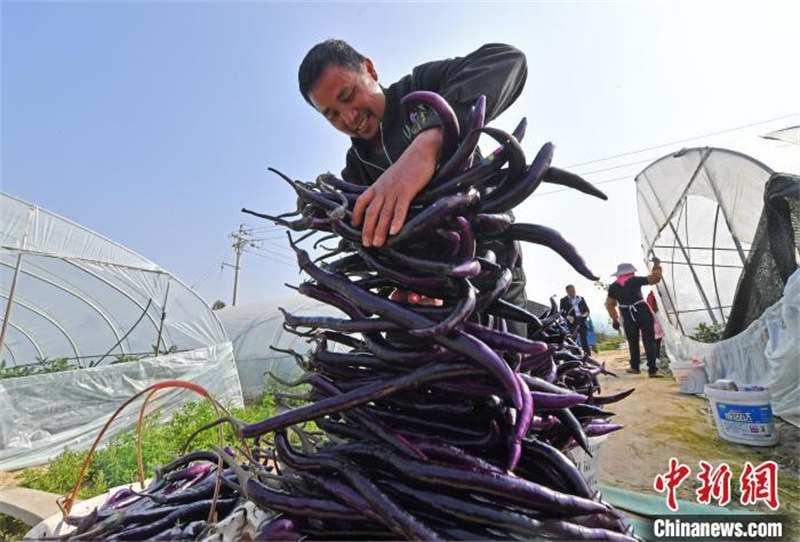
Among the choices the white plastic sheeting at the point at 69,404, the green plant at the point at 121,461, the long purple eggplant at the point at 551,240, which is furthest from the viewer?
the white plastic sheeting at the point at 69,404

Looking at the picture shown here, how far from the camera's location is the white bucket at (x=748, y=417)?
3869 millimetres

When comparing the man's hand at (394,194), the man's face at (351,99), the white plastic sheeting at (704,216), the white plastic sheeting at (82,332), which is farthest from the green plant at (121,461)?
the white plastic sheeting at (704,216)

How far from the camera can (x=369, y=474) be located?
0.78 meters

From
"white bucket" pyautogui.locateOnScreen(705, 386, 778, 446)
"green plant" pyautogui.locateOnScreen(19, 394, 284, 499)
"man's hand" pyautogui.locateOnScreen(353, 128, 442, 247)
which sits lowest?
"green plant" pyautogui.locateOnScreen(19, 394, 284, 499)

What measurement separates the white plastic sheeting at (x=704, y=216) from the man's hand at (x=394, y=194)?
6974 millimetres

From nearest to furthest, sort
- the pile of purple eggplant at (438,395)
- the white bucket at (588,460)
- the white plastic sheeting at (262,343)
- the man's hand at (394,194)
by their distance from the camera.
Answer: the pile of purple eggplant at (438,395) < the man's hand at (394,194) < the white bucket at (588,460) < the white plastic sheeting at (262,343)

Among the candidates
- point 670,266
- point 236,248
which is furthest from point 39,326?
point 236,248

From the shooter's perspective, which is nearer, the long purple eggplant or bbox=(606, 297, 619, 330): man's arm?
the long purple eggplant

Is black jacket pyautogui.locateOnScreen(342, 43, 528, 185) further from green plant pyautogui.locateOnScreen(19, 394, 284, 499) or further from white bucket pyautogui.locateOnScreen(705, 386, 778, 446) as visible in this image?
white bucket pyautogui.locateOnScreen(705, 386, 778, 446)

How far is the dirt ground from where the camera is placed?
3.14 m

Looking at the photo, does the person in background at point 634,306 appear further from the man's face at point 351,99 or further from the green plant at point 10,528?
the green plant at point 10,528

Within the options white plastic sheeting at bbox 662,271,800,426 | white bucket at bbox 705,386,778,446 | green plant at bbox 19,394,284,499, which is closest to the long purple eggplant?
green plant at bbox 19,394,284,499

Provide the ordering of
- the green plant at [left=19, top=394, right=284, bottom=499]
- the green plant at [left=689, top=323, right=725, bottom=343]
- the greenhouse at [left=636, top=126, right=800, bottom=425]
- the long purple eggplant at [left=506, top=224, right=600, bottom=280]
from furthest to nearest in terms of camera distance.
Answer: the green plant at [left=689, top=323, right=725, bottom=343] < the greenhouse at [left=636, top=126, right=800, bottom=425] < the green plant at [left=19, top=394, right=284, bottom=499] < the long purple eggplant at [left=506, top=224, right=600, bottom=280]

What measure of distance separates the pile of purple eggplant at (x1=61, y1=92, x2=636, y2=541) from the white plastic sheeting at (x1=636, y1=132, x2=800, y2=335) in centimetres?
687
